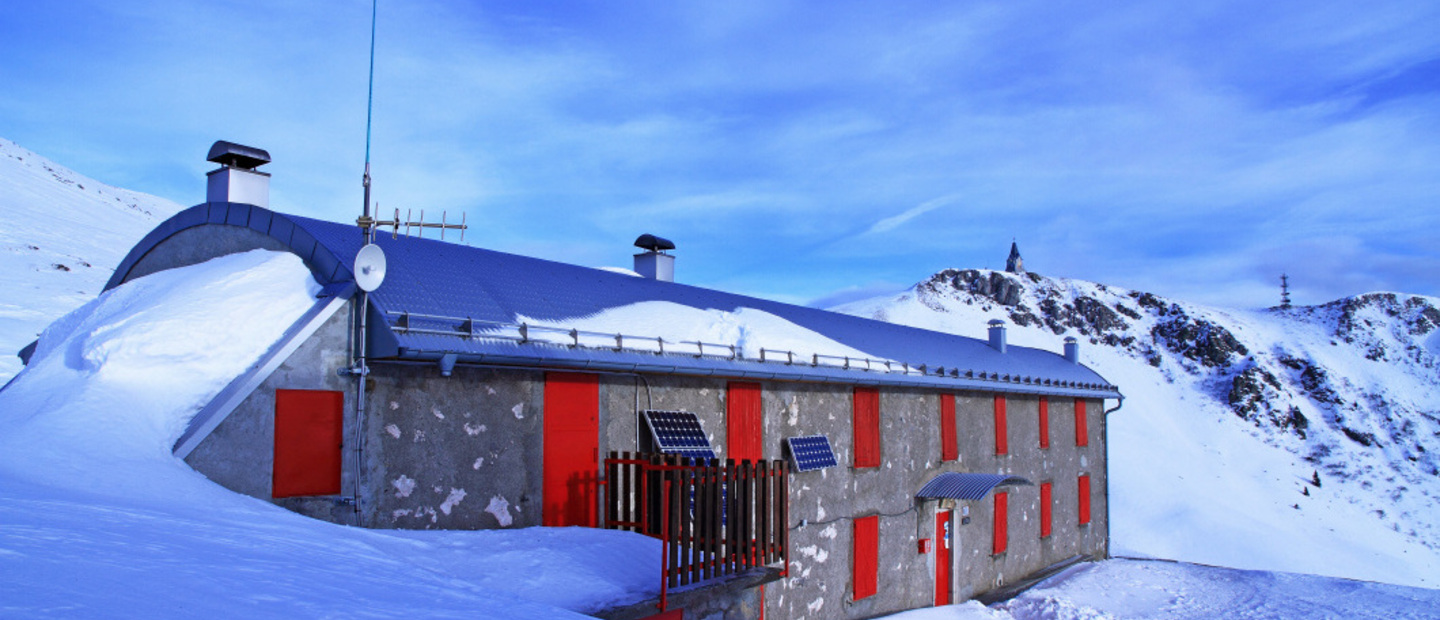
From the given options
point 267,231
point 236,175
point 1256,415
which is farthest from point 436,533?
point 1256,415

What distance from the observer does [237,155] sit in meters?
10.5

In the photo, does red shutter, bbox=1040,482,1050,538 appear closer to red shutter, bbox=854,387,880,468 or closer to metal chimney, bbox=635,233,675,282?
red shutter, bbox=854,387,880,468

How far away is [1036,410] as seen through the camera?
20.0 m

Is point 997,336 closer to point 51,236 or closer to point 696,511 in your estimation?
point 696,511

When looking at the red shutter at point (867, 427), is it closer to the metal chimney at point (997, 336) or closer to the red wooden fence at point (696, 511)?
the red wooden fence at point (696, 511)

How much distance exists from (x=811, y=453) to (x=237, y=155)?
8.09 meters

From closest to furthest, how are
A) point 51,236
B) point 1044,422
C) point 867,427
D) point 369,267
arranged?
point 369,267
point 867,427
point 1044,422
point 51,236

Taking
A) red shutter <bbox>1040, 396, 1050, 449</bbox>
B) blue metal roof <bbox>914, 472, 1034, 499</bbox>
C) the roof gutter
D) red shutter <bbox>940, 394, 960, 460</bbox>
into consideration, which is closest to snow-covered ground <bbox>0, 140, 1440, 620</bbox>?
the roof gutter

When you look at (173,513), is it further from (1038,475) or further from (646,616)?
(1038,475)

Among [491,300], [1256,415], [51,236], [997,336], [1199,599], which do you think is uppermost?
[51,236]

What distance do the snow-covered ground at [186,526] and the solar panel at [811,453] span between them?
13.0ft

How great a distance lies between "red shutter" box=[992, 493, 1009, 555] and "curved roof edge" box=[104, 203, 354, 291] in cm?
1351

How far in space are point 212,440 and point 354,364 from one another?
1.30m

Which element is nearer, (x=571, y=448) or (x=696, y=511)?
(x=696, y=511)
